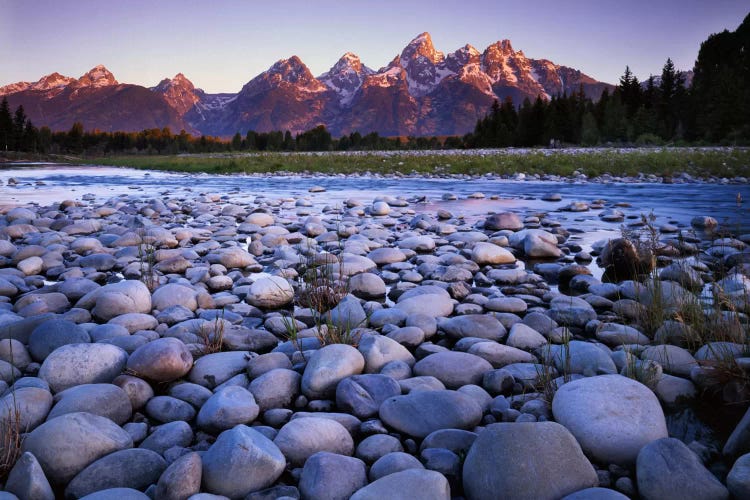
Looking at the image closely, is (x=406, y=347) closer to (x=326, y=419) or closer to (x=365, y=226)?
(x=326, y=419)

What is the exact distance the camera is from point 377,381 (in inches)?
101

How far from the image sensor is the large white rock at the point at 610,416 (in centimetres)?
199

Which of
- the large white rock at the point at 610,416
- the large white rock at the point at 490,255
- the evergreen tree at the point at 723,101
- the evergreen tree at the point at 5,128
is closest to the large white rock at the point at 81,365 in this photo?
the large white rock at the point at 610,416

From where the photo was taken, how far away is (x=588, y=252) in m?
5.95

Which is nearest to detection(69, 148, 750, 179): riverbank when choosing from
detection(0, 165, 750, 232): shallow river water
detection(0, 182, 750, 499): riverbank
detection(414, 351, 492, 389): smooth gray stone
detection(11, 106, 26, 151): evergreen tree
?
detection(0, 165, 750, 232): shallow river water

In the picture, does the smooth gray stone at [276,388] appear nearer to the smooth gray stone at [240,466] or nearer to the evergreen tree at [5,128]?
the smooth gray stone at [240,466]

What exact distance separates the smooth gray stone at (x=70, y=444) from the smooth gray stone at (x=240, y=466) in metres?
0.43

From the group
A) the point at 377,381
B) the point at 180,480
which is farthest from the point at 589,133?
the point at 180,480

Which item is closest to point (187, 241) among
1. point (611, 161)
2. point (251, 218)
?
point (251, 218)

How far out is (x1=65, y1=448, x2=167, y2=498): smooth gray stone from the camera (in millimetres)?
1865

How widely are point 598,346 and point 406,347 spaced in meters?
1.12

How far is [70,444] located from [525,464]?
1724 mm

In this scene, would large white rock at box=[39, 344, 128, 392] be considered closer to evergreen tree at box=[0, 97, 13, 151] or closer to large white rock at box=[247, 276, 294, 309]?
large white rock at box=[247, 276, 294, 309]

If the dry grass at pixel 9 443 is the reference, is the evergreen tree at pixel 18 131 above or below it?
above
